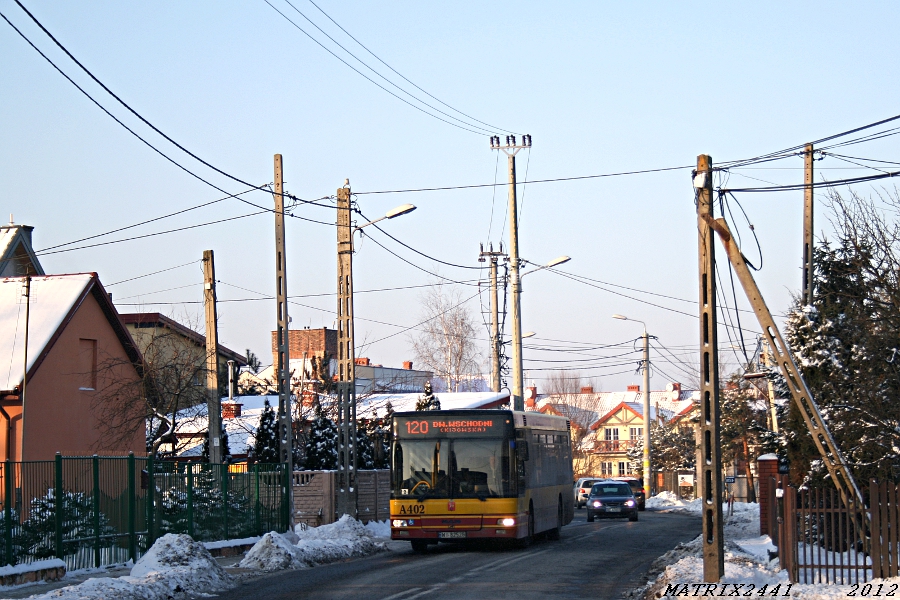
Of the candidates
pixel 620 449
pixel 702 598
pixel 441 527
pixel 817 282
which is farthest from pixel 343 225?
pixel 620 449

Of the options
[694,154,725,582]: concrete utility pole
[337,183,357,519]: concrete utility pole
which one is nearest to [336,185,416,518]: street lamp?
[337,183,357,519]: concrete utility pole

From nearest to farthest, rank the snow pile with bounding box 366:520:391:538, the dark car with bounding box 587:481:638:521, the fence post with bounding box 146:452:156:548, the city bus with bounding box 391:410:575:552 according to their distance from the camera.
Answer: the fence post with bounding box 146:452:156:548
the city bus with bounding box 391:410:575:552
the snow pile with bounding box 366:520:391:538
the dark car with bounding box 587:481:638:521

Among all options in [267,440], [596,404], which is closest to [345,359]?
[267,440]

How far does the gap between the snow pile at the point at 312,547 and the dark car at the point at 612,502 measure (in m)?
15.9

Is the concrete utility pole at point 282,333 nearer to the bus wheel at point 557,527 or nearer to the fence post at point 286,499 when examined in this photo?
the fence post at point 286,499

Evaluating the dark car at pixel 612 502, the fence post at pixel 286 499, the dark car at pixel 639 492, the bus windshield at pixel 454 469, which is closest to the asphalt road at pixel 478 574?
the bus windshield at pixel 454 469

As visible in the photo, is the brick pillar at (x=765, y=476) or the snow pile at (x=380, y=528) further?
the snow pile at (x=380, y=528)

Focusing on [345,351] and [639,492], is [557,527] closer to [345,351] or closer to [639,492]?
[345,351]

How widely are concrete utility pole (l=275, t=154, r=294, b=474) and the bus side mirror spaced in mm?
5215

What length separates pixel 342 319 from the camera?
25594 mm

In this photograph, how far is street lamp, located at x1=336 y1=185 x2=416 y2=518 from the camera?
25578 mm

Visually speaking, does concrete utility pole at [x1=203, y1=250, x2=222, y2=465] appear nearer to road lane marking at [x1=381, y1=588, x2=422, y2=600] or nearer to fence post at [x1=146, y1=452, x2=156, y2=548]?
fence post at [x1=146, y1=452, x2=156, y2=548]

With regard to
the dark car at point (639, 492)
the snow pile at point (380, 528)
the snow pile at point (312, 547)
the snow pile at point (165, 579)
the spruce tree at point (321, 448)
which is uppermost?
the spruce tree at point (321, 448)

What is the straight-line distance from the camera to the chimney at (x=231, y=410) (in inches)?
1938
